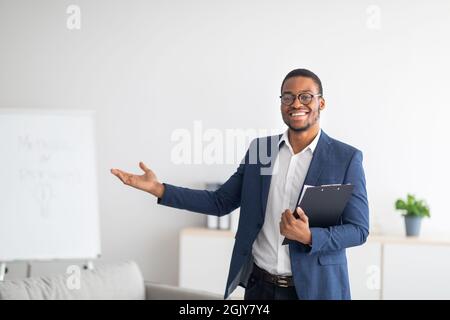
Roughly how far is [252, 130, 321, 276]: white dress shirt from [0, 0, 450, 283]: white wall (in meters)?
1.38

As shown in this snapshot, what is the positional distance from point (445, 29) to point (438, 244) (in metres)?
1.16

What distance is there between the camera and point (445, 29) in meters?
2.80

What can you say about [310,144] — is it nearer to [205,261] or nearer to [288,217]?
[288,217]

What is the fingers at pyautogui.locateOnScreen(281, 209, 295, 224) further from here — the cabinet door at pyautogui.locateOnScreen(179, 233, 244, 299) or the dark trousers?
the cabinet door at pyautogui.locateOnScreen(179, 233, 244, 299)

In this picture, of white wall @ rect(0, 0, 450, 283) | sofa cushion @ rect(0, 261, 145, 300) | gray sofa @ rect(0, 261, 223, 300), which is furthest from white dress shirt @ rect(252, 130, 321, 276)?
white wall @ rect(0, 0, 450, 283)

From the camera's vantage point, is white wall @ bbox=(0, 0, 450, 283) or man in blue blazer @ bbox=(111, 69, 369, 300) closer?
man in blue blazer @ bbox=(111, 69, 369, 300)

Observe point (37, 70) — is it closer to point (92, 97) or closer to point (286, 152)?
point (92, 97)

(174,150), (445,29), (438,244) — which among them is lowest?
(438,244)

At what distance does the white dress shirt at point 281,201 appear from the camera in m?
1.27

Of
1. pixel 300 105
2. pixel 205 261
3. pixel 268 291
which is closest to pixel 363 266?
pixel 205 261

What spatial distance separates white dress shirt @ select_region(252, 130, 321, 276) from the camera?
1.27 metres

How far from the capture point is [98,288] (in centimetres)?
208
